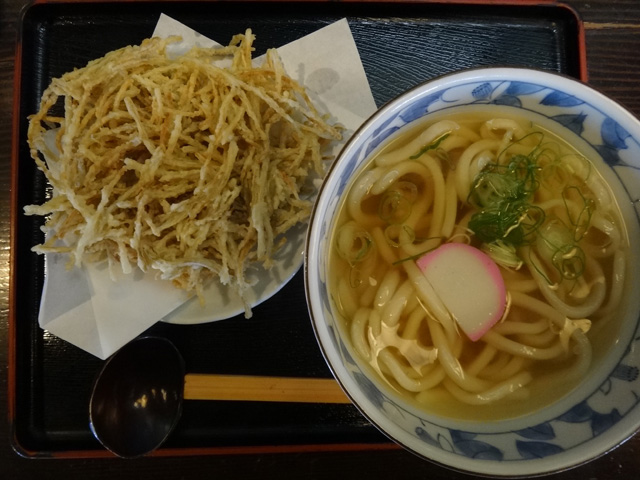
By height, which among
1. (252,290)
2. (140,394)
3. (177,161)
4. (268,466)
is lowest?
(268,466)

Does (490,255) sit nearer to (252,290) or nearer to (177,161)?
(252,290)

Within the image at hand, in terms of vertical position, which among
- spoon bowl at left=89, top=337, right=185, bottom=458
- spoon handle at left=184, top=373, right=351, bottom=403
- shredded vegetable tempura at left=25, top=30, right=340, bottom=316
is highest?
shredded vegetable tempura at left=25, top=30, right=340, bottom=316

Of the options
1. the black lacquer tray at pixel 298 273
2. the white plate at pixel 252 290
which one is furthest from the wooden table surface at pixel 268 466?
the white plate at pixel 252 290

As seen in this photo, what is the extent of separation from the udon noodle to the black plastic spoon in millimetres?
324

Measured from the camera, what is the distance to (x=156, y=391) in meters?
1.24

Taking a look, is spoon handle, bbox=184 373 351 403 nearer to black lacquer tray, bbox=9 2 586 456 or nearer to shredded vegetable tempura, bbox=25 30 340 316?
black lacquer tray, bbox=9 2 586 456

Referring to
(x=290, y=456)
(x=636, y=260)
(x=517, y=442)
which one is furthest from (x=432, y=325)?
(x=290, y=456)

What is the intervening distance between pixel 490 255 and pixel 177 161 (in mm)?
774

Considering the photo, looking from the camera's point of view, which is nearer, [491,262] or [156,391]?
[491,262]

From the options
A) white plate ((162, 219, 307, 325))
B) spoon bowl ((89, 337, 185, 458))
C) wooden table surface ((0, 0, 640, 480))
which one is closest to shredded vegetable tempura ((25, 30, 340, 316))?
white plate ((162, 219, 307, 325))

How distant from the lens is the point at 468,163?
1.03 meters

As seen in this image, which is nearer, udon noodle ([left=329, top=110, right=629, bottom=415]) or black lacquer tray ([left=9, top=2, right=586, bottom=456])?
udon noodle ([left=329, top=110, right=629, bottom=415])

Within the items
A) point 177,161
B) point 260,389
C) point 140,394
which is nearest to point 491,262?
point 260,389

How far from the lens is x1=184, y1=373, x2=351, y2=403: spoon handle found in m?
1.21
